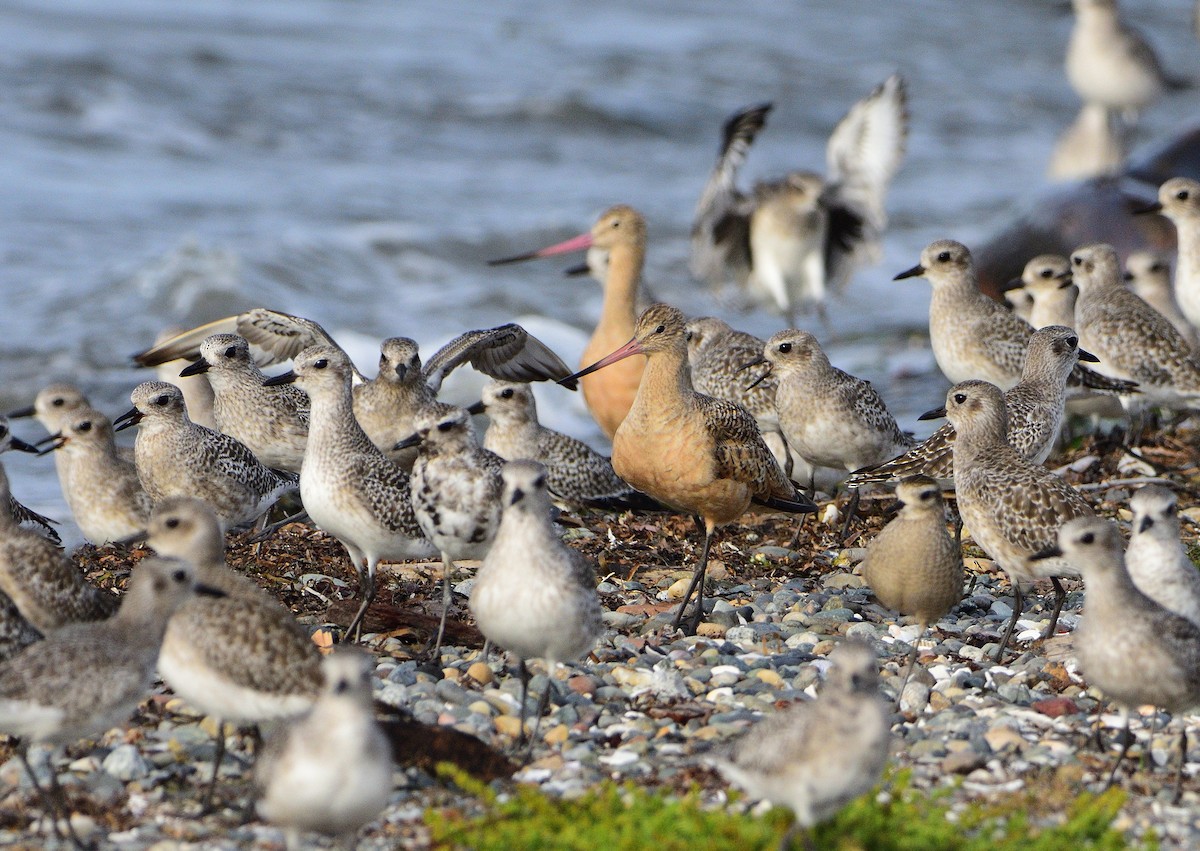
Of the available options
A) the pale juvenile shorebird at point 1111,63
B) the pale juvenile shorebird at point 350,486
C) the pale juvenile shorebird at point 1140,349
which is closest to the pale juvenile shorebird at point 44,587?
the pale juvenile shorebird at point 350,486

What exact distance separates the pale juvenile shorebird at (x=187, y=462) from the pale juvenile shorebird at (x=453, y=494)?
147 cm

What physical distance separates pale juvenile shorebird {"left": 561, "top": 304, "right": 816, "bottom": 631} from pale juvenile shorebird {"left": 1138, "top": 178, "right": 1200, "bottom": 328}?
451 cm

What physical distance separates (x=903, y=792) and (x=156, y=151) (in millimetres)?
19071

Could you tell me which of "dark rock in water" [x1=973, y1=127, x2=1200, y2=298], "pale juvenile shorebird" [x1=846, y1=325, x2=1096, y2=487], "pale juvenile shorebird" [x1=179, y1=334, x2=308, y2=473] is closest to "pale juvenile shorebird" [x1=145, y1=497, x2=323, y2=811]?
"pale juvenile shorebird" [x1=179, y1=334, x2=308, y2=473]

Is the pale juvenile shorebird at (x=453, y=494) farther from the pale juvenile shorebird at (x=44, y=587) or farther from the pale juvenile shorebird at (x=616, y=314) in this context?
the pale juvenile shorebird at (x=616, y=314)

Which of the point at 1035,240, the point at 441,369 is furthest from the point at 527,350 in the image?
the point at 1035,240

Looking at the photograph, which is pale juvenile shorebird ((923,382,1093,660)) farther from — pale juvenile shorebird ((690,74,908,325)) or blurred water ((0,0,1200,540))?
pale juvenile shorebird ((690,74,908,325))

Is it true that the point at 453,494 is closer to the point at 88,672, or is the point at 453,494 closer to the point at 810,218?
the point at 88,672

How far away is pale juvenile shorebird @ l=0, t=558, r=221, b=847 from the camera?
5297mm

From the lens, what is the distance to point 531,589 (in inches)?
241

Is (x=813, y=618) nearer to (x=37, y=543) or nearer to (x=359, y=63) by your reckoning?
(x=37, y=543)

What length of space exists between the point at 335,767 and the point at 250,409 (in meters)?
4.90

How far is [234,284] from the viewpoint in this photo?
17.6 m

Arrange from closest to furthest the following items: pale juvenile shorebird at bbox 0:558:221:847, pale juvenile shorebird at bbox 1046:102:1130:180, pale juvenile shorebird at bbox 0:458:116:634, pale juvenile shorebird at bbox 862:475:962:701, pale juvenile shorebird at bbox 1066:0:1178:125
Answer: pale juvenile shorebird at bbox 0:558:221:847 → pale juvenile shorebird at bbox 0:458:116:634 → pale juvenile shorebird at bbox 862:475:962:701 → pale juvenile shorebird at bbox 1066:0:1178:125 → pale juvenile shorebird at bbox 1046:102:1130:180
